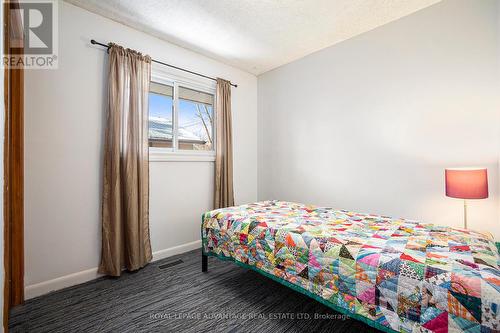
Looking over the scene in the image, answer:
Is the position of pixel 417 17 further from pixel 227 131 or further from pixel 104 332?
pixel 104 332

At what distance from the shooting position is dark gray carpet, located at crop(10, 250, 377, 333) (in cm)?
161

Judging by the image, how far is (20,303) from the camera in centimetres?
186

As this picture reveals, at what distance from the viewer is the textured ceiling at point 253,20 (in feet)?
7.29

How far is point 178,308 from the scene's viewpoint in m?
1.83

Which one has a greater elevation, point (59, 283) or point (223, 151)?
point (223, 151)

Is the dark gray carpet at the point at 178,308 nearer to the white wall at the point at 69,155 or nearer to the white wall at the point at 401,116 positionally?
the white wall at the point at 69,155

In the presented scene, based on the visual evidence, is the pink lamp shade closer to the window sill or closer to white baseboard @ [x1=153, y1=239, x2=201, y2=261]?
the window sill

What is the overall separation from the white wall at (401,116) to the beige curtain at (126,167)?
213 centimetres

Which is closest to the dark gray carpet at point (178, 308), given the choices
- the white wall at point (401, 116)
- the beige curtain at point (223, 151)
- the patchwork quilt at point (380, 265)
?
the patchwork quilt at point (380, 265)

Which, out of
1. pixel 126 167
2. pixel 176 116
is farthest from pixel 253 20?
pixel 126 167

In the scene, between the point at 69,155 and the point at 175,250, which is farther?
the point at 175,250

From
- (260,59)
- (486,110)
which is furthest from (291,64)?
(486,110)

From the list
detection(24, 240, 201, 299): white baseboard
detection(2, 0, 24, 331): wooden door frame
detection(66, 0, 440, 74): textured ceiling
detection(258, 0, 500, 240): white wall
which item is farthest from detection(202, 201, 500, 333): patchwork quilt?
detection(66, 0, 440, 74): textured ceiling

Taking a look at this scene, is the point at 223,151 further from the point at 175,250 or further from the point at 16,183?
the point at 16,183
